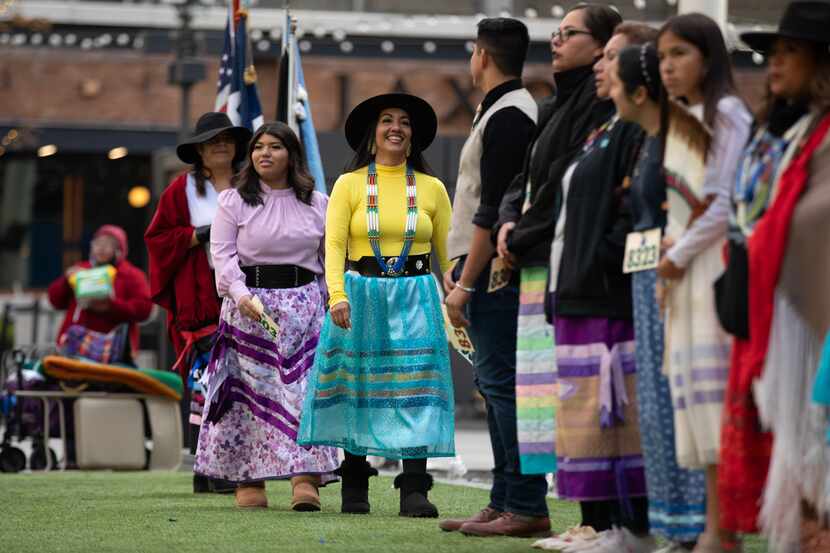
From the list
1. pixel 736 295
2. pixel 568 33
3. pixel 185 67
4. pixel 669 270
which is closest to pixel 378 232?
pixel 568 33

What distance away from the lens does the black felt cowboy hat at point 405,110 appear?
8.75 metres

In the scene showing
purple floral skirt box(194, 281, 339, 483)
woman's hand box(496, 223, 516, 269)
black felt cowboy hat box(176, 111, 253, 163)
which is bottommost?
purple floral skirt box(194, 281, 339, 483)

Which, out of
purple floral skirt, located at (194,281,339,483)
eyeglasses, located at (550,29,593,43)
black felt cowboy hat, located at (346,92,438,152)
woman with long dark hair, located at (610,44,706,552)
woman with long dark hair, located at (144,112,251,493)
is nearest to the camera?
woman with long dark hair, located at (610,44,706,552)

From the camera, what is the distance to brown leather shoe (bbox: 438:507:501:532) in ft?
24.9

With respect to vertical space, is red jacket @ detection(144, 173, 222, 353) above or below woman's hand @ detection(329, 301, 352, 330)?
above

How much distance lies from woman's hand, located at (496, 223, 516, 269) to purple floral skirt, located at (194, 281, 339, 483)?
237cm

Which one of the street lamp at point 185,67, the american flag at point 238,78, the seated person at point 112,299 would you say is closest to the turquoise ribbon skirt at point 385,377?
the american flag at point 238,78

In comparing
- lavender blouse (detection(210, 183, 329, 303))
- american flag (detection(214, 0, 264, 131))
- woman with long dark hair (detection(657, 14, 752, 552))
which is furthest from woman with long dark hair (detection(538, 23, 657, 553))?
american flag (detection(214, 0, 264, 131))

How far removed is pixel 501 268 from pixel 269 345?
221 cm

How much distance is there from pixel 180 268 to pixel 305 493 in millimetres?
1916

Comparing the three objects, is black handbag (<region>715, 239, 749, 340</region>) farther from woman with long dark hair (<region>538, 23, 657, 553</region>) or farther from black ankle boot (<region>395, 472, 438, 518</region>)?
black ankle boot (<region>395, 472, 438, 518</region>)

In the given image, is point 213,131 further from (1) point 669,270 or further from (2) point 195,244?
(1) point 669,270

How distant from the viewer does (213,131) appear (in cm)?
1023

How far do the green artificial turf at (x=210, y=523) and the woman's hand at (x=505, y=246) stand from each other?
105 centimetres
